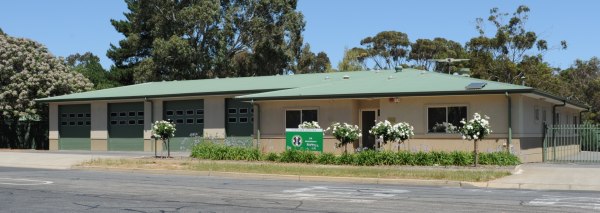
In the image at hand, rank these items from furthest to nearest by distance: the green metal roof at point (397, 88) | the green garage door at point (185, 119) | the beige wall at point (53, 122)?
the beige wall at point (53, 122) → the green garage door at point (185, 119) → the green metal roof at point (397, 88)

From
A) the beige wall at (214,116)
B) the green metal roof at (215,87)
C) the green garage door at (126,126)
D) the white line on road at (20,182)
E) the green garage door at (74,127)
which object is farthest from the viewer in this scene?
the green garage door at (74,127)

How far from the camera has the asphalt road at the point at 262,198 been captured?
462 inches

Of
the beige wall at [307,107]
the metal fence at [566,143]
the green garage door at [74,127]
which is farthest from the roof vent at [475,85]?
the green garage door at [74,127]

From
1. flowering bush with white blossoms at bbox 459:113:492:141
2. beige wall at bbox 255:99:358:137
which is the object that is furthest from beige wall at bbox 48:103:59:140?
flowering bush with white blossoms at bbox 459:113:492:141

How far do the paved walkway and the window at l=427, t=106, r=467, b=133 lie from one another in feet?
15.1

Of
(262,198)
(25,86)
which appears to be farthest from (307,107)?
(25,86)

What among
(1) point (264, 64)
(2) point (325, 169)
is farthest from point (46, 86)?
(2) point (325, 169)

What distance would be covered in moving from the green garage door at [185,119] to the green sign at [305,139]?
32.8 feet

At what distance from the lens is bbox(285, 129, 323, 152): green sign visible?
24.5 m

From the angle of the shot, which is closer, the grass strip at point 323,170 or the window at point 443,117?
the grass strip at point 323,170

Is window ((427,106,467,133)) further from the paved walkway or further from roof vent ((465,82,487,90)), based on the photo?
the paved walkway

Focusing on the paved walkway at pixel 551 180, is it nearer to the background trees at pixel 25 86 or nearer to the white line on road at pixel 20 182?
the white line on road at pixel 20 182

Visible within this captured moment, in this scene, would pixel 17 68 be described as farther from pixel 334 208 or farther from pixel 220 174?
pixel 334 208

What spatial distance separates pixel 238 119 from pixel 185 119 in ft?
10.6
